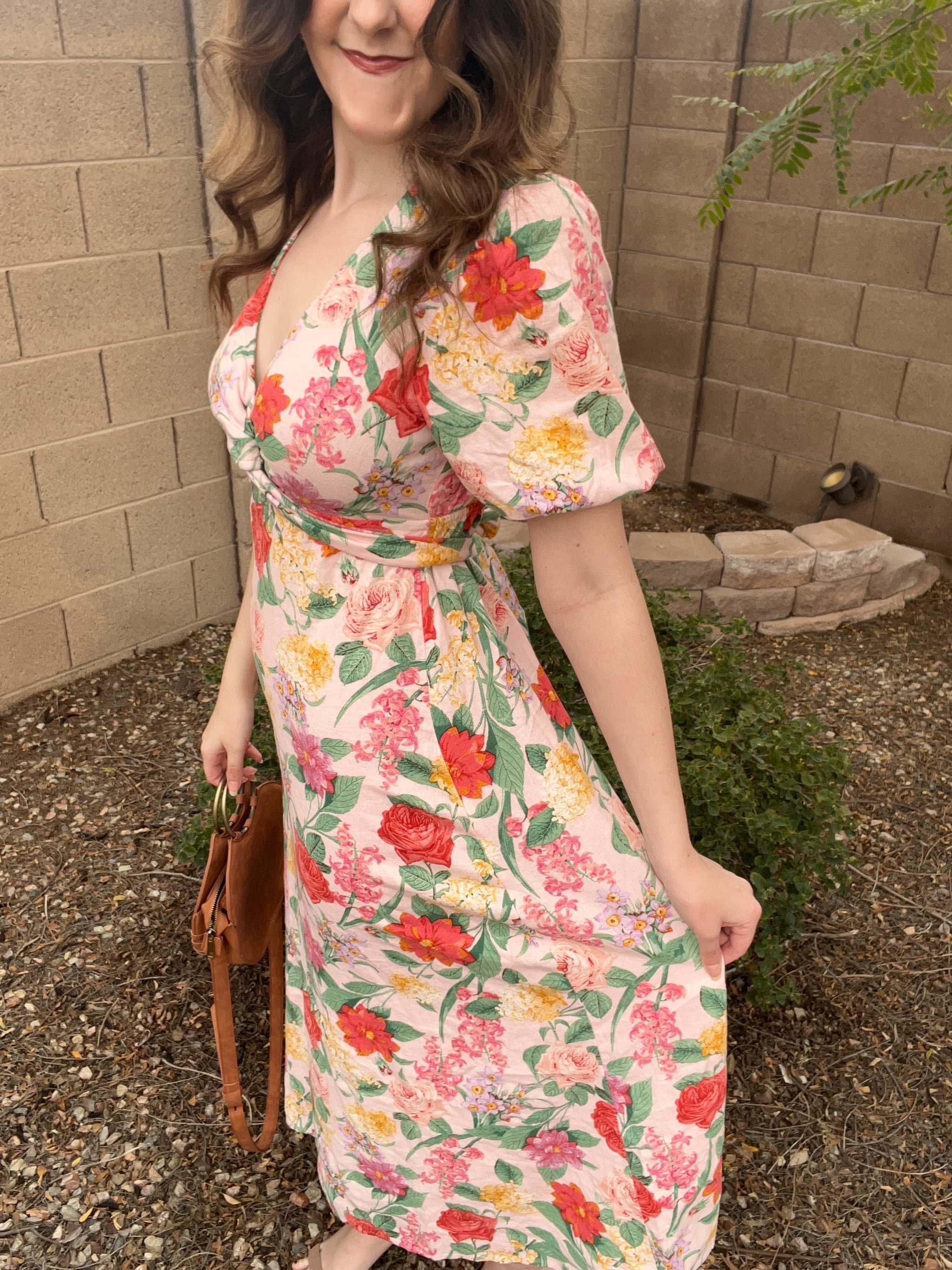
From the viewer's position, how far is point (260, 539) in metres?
1.33

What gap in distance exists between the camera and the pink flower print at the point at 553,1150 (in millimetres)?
1421

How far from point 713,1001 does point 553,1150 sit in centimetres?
34

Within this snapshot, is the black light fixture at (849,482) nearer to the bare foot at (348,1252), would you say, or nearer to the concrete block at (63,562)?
the concrete block at (63,562)

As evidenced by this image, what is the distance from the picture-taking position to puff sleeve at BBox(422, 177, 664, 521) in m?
1.04

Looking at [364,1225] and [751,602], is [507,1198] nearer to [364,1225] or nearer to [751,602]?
[364,1225]

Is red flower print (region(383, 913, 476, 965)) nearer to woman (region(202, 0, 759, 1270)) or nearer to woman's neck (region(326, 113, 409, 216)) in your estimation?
woman (region(202, 0, 759, 1270))

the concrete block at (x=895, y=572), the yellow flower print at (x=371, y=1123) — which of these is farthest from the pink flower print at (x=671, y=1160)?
the concrete block at (x=895, y=572)

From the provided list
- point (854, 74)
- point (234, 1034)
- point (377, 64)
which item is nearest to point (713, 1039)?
point (234, 1034)

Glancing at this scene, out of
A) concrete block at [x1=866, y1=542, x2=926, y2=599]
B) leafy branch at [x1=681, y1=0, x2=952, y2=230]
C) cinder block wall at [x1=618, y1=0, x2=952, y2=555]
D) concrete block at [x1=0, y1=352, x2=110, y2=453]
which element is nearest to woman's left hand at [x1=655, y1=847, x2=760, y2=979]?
leafy branch at [x1=681, y1=0, x2=952, y2=230]

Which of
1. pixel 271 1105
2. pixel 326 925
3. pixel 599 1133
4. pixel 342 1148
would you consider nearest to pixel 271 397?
pixel 326 925

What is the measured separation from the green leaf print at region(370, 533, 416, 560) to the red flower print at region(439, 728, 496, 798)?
20cm

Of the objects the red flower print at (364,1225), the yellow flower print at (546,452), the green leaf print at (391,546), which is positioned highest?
the yellow flower print at (546,452)

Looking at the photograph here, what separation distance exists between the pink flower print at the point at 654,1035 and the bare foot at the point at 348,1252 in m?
0.73

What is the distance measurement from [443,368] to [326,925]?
714 mm
